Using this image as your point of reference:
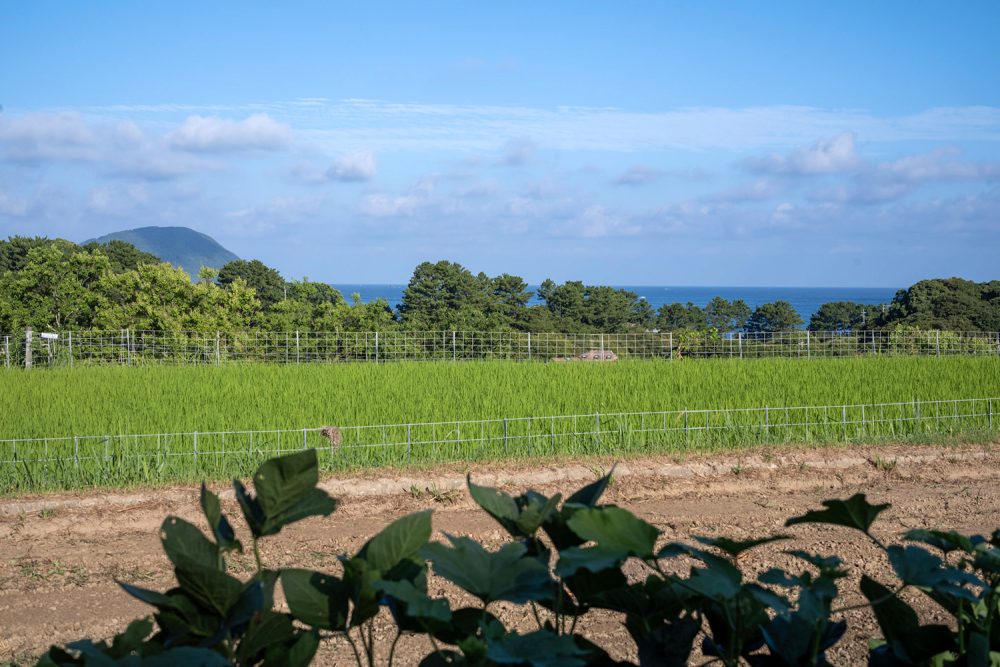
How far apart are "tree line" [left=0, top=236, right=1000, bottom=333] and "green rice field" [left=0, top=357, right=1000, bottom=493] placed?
21.3ft

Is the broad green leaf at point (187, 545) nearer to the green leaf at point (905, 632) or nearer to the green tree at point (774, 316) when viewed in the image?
the green leaf at point (905, 632)

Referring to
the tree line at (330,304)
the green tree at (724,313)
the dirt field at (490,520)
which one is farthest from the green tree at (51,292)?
the green tree at (724,313)

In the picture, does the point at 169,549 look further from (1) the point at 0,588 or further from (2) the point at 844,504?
(1) the point at 0,588

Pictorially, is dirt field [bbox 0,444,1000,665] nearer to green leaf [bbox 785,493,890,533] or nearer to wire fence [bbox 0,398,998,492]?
wire fence [bbox 0,398,998,492]

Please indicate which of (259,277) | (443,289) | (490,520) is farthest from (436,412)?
(259,277)

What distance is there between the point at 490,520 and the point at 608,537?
668 cm

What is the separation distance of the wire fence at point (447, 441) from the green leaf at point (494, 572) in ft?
25.6

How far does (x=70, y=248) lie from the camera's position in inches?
1193

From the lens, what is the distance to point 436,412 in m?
11.3

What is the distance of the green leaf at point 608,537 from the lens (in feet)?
2.92

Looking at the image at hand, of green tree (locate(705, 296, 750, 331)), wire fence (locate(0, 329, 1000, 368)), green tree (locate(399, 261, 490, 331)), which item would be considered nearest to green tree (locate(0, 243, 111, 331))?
wire fence (locate(0, 329, 1000, 368))

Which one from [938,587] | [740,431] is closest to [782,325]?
[740,431]

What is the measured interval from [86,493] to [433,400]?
508 cm

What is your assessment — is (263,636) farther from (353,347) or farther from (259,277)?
(259,277)
